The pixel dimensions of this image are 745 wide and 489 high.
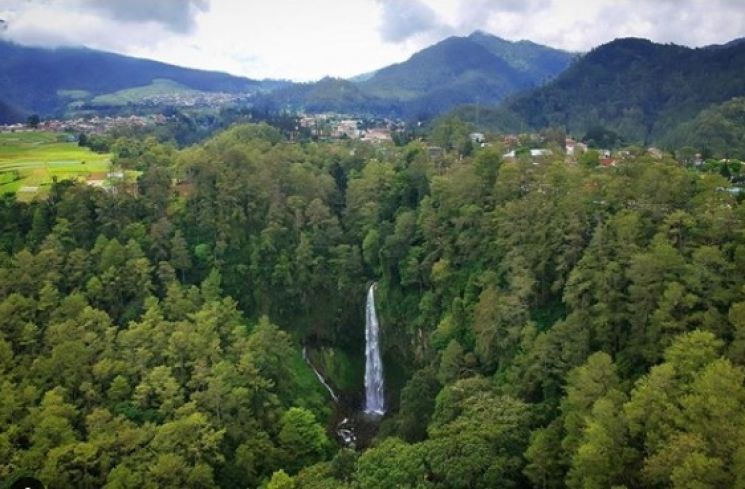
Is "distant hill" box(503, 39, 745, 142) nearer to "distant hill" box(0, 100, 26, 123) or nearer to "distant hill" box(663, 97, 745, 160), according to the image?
"distant hill" box(663, 97, 745, 160)

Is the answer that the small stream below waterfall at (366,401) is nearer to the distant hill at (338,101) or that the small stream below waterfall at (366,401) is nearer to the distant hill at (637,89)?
the distant hill at (637,89)

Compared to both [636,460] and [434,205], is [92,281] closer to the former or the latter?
[434,205]

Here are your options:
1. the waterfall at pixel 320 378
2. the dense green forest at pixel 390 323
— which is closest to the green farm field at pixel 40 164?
the dense green forest at pixel 390 323

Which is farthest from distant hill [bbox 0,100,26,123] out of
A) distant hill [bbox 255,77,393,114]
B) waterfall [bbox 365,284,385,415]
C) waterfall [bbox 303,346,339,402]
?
waterfall [bbox 365,284,385,415]

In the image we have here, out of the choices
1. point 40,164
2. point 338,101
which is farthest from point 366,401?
point 338,101

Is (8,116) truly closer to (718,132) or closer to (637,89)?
(718,132)

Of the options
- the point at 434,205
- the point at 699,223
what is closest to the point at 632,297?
the point at 699,223
